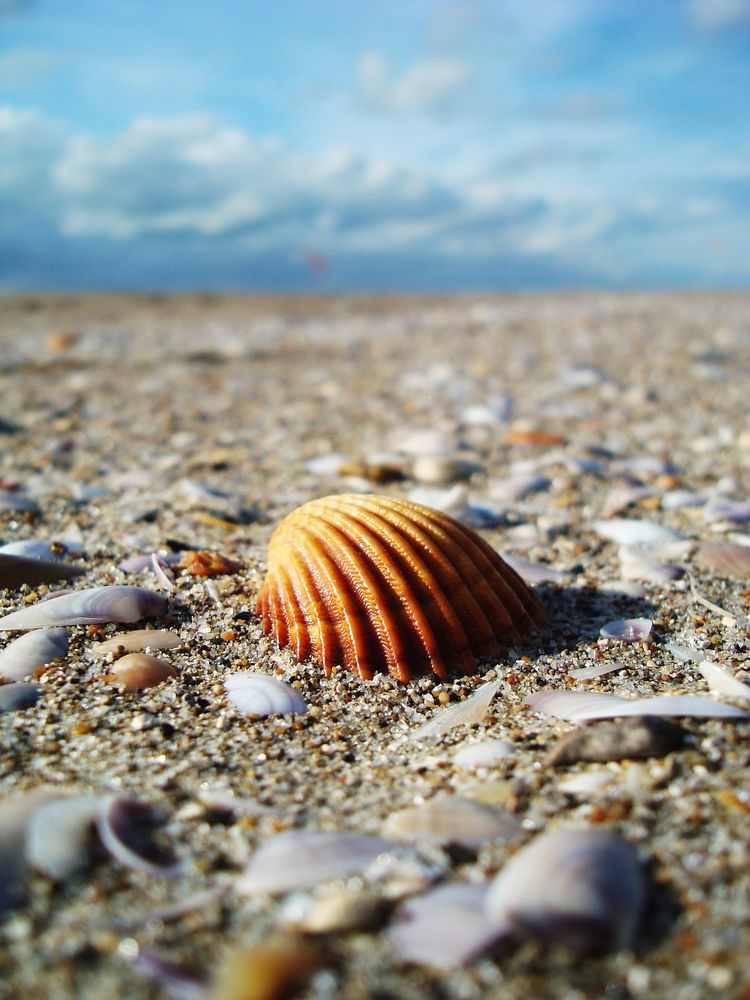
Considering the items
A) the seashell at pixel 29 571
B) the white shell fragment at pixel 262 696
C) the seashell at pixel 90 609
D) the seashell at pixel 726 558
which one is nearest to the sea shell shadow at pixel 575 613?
the seashell at pixel 726 558

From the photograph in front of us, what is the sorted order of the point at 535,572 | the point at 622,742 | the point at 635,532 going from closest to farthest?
the point at 622,742 → the point at 535,572 → the point at 635,532

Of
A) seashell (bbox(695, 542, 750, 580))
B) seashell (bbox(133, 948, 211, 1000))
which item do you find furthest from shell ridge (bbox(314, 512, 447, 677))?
seashell (bbox(695, 542, 750, 580))

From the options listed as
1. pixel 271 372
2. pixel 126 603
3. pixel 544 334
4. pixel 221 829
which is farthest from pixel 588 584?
pixel 544 334

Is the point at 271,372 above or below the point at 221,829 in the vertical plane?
above

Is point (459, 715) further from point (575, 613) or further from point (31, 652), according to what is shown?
point (31, 652)

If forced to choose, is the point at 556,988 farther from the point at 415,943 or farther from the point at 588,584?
the point at 588,584

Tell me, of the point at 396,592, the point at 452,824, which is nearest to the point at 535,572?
the point at 396,592

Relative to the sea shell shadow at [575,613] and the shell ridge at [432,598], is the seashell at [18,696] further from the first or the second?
the sea shell shadow at [575,613]
